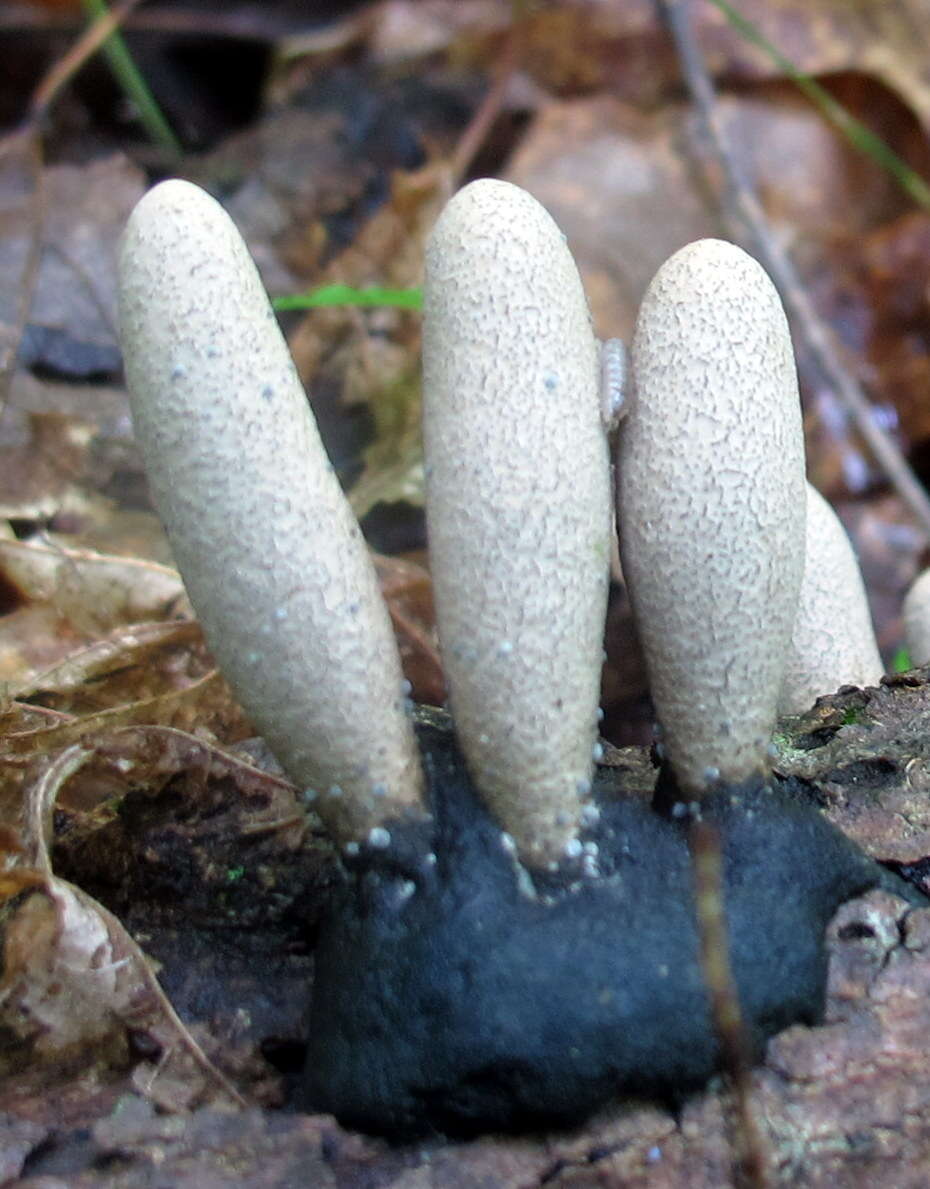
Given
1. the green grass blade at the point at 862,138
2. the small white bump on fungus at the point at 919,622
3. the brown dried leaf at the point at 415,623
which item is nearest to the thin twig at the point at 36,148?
the brown dried leaf at the point at 415,623

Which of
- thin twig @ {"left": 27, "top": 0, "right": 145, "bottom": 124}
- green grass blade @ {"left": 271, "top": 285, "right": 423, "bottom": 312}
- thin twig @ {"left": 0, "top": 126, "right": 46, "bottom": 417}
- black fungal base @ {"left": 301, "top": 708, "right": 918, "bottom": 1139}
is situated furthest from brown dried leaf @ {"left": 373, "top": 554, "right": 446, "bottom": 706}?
thin twig @ {"left": 27, "top": 0, "right": 145, "bottom": 124}

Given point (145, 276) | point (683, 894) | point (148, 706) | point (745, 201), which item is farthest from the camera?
point (745, 201)

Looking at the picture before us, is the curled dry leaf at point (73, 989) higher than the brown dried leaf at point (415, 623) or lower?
higher

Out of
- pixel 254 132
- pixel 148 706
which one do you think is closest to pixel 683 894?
pixel 148 706

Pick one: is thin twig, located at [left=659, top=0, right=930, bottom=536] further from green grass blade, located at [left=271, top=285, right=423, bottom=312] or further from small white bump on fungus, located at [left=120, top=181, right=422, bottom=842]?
small white bump on fungus, located at [left=120, top=181, right=422, bottom=842]

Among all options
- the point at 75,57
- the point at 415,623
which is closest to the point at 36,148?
the point at 75,57

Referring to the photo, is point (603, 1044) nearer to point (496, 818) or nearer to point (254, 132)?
point (496, 818)

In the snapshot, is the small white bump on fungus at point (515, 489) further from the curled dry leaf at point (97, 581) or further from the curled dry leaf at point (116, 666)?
the curled dry leaf at point (97, 581)

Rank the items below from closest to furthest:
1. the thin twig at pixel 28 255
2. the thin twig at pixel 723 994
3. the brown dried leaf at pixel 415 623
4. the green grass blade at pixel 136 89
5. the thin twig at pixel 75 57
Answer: the thin twig at pixel 723 994 → the brown dried leaf at pixel 415 623 → the thin twig at pixel 28 255 → the thin twig at pixel 75 57 → the green grass blade at pixel 136 89
